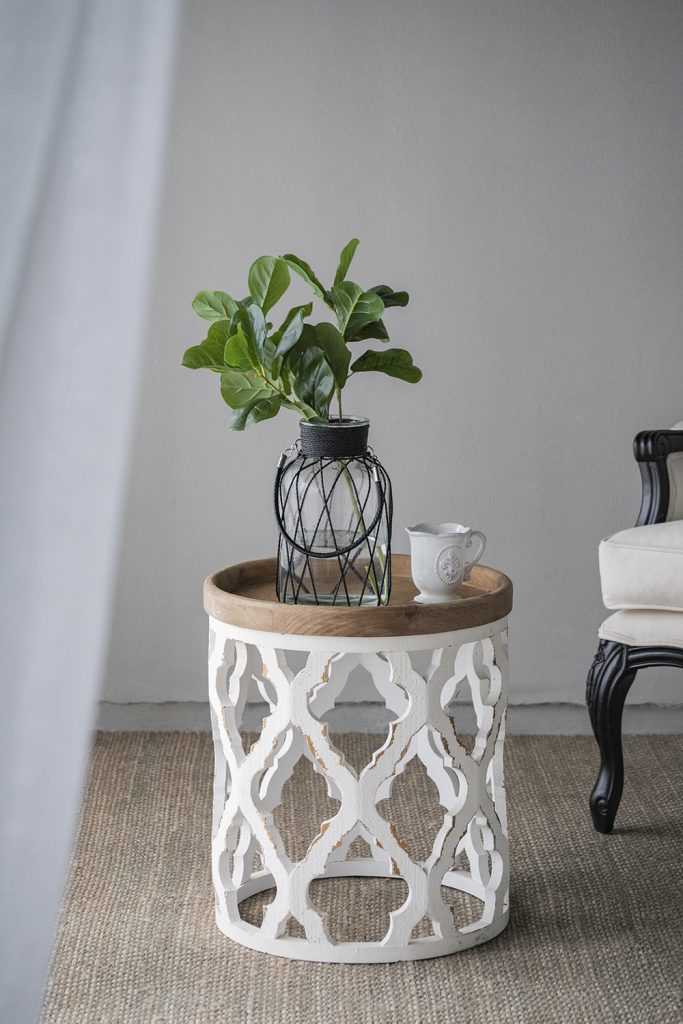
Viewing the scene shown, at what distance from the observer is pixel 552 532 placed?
7.51ft

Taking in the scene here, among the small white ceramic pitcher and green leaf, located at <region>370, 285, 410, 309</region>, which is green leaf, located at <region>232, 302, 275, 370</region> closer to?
green leaf, located at <region>370, 285, 410, 309</region>

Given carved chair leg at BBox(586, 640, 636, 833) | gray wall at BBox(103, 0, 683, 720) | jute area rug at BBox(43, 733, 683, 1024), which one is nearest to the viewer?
jute area rug at BBox(43, 733, 683, 1024)

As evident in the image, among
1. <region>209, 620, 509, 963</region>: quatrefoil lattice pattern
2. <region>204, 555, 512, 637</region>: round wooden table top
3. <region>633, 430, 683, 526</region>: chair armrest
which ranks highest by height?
<region>633, 430, 683, 526</region>: chair armrest

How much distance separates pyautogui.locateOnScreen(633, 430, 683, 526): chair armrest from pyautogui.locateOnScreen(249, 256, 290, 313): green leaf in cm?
77

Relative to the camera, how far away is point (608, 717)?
1.72 m

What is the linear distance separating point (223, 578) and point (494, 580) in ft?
1.27

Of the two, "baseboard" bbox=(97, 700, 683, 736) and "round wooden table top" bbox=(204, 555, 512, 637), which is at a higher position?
"round wooden table top" bbox=(204, 555, 512, 637)

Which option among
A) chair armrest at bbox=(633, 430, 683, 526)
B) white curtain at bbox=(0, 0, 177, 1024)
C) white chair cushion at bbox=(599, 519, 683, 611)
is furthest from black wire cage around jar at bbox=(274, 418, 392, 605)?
white curtain at bbox=(0, 0, 177, 1024)

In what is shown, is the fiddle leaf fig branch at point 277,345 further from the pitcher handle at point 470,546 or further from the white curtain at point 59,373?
the white curtain at point 59,373

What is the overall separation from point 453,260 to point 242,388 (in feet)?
3.33

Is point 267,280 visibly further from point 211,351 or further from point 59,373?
point 59,373

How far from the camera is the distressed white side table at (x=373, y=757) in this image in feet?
4.16

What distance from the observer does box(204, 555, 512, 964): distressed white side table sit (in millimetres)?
1268

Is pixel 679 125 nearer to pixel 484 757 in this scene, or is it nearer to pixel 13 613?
pixel 484 757
